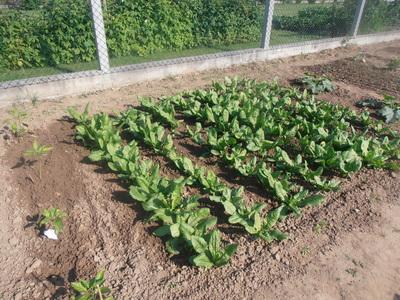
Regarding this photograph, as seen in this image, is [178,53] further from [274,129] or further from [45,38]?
[274,129]

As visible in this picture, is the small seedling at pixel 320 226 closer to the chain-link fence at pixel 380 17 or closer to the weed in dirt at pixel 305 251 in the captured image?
the weed in dirt at pixel 305 251

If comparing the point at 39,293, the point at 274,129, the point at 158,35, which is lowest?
the point at 39,293

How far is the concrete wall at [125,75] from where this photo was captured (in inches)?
200

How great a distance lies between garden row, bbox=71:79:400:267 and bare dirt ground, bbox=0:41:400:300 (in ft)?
0.49

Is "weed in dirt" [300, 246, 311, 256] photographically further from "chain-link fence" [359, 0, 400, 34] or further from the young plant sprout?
"chain-link fence" [359, 0, 400, 34]

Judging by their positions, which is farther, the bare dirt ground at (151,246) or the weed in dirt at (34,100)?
the weed in dirt at (34,100)

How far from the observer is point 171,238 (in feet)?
9.30

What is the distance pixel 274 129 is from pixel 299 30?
5718 millimetres

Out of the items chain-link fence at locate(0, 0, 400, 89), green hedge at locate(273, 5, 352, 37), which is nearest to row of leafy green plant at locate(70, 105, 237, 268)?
chain-link fence at locate(0, 0, 400, 89)

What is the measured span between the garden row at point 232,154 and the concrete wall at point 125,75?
110 centimetres

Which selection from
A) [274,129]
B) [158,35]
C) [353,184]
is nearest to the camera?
[353,184]

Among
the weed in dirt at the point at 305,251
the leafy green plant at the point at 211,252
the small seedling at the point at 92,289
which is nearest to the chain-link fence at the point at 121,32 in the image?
the small seedling at the point at 92,289

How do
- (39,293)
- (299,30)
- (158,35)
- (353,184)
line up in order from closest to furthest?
1. (39,293)
2. (353,184)
3. (158,35)
4. (299,30)

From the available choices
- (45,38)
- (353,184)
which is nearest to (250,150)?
(353,184)
